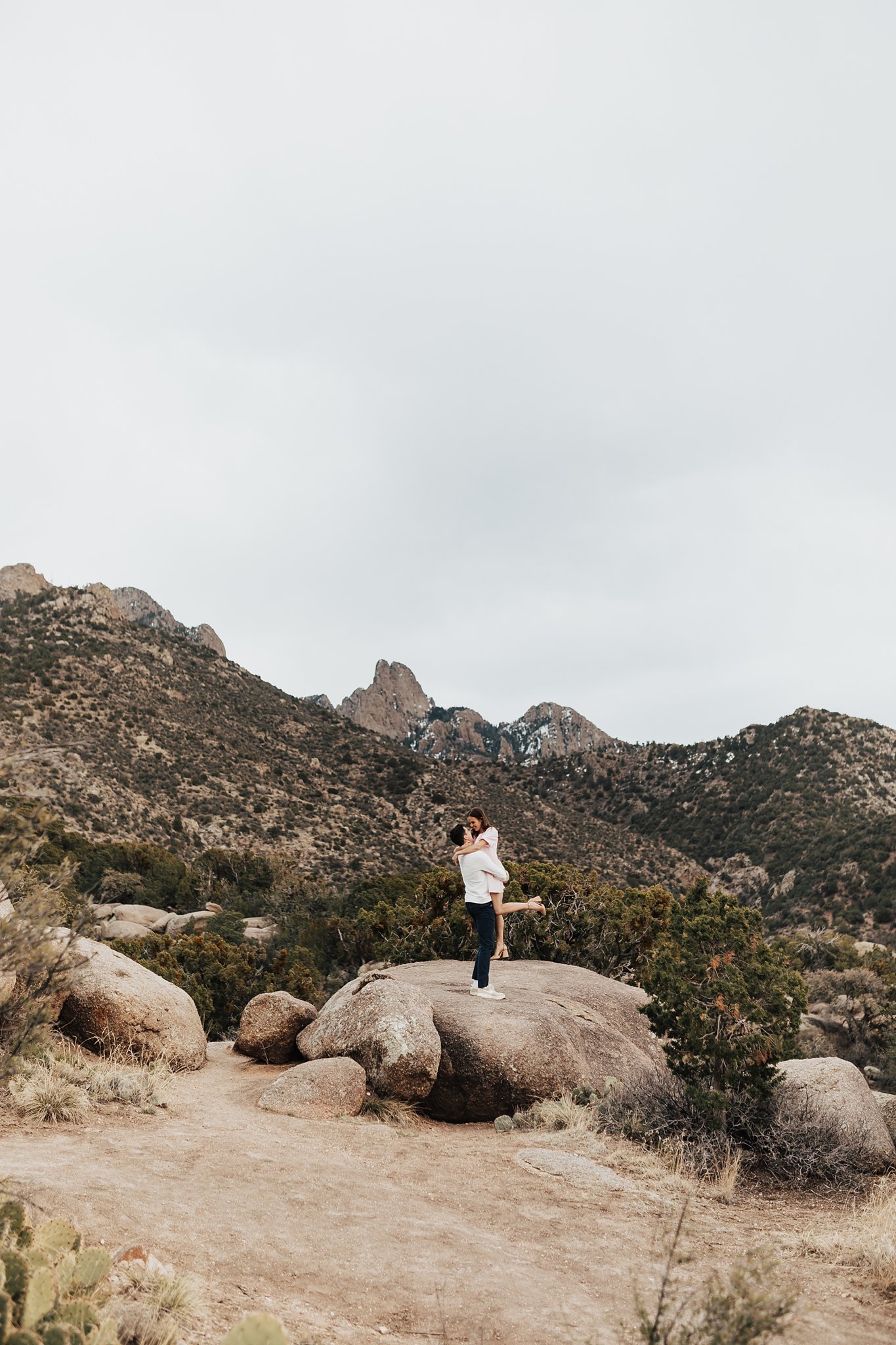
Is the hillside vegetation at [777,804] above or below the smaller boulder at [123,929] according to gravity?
above

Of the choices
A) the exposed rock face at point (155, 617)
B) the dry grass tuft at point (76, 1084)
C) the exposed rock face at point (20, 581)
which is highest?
the exposed rock face at point (155, 617)

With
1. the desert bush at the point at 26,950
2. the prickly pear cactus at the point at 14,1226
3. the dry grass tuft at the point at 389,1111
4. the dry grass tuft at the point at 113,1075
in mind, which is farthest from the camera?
the dry grass tuft at the point at 389,1111

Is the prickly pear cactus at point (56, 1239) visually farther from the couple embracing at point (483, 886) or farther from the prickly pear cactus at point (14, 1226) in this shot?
the couple embracing at point (483, 886)

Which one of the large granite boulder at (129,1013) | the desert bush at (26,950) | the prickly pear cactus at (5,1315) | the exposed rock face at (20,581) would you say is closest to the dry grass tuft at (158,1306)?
the prickly pear cactus at (5,1315)

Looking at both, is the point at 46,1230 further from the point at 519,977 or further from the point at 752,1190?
the point at 519,977

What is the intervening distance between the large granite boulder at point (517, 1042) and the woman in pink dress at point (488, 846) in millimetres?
781

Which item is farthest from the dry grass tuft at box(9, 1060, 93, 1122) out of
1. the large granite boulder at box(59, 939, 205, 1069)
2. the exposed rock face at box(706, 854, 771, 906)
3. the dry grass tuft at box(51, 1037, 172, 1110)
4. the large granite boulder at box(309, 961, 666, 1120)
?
the exposed rock face at box(706, 854, 771, 906)

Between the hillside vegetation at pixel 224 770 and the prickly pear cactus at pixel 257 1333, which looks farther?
the hillside vegetation at pixel 224 770

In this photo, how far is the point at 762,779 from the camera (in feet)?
222

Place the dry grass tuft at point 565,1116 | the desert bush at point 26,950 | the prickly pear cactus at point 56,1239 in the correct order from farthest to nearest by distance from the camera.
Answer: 1. the dry grass tuft at point 565,1116
2. the desert bush at point 26,950
3. the prickly pear cactus at point 56,1239

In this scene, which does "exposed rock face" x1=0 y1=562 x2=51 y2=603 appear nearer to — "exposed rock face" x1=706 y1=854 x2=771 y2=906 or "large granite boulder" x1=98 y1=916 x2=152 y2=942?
"large granite boulder" x1=98 y1=916 x2=152 y2=942

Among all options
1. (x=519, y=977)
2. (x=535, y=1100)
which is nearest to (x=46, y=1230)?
(x=535, y=1100)

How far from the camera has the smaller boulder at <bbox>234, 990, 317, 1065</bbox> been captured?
38.9 ft

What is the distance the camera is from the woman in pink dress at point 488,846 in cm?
1031
